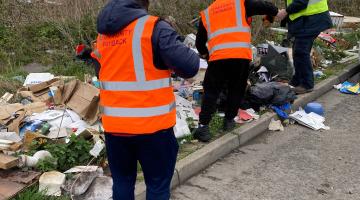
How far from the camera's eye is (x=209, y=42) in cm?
484

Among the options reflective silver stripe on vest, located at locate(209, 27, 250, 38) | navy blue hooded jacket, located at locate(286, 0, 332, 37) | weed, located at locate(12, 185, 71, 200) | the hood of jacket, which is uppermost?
the hood of jacket

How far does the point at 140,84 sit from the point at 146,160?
0.50 meters

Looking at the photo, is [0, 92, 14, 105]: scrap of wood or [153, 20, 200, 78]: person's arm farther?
[0, 92, 14, 105]: scrap of wood

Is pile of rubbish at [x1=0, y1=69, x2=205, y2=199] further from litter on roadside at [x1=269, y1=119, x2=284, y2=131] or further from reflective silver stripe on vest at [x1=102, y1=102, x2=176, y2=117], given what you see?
reflective silver stripe on vest at [x1=102, y1=102, x2=176, y2=117]

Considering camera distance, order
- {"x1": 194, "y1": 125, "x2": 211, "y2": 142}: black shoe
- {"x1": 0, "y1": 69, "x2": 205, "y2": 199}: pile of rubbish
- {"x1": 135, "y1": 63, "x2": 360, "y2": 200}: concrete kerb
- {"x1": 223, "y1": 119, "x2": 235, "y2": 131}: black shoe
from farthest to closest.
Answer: {"x1": 223, "y1": 119, "x2": 235, "y2": 131}: black shoe → {"x1": 194, "y1": 125, "x2": 211, "y2": 142}: black shoe → {"x1": 135, "y1": 63, "x2": 360, "y2": 200}: concrete kerb → {"x1": 0, "y1": 69, "x2": 205, "y2": 199}: pile of rubbish

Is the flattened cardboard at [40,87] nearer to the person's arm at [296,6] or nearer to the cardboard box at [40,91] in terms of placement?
the cardboard box at [40,91]

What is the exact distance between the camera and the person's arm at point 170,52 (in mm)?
2428

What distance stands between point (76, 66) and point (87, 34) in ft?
3.55

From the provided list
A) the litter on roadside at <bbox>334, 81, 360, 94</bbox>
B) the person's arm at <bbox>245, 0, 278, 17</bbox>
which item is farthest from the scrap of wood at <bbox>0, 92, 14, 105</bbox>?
the litter on roadside at <bbox>334, 81, 360, 94</bbox>

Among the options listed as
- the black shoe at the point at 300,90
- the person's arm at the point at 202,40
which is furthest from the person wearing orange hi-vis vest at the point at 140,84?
the black shoe at the point at 300,90

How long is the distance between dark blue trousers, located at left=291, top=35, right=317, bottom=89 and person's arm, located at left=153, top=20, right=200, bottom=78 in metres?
4.24

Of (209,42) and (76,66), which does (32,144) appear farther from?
(76,66)

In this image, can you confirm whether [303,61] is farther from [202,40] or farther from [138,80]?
[138,80]

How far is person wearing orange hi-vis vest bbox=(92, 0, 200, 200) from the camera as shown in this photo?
246 centimetres
